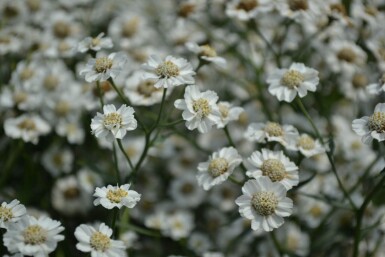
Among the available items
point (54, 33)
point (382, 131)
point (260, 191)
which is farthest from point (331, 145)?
point (54, 33)

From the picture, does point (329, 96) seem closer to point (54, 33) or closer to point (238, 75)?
point (238, 75)

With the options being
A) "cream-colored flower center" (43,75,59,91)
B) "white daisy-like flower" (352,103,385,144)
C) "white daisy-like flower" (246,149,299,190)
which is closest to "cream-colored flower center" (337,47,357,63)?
"white daisy-like flower" (352,103,385,144)

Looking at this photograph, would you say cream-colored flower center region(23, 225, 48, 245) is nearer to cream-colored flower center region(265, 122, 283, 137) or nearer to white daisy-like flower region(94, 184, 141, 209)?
white daisy-like flower region(94, 184, 141, 209)

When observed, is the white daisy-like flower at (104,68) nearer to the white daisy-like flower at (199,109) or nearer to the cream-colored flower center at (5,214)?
the white daisy-like flower at (199,109)

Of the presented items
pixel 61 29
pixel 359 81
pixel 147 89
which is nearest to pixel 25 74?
pixel 61 29

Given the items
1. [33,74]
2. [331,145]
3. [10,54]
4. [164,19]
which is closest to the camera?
[331,145]

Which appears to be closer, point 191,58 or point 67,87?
point 67,87
